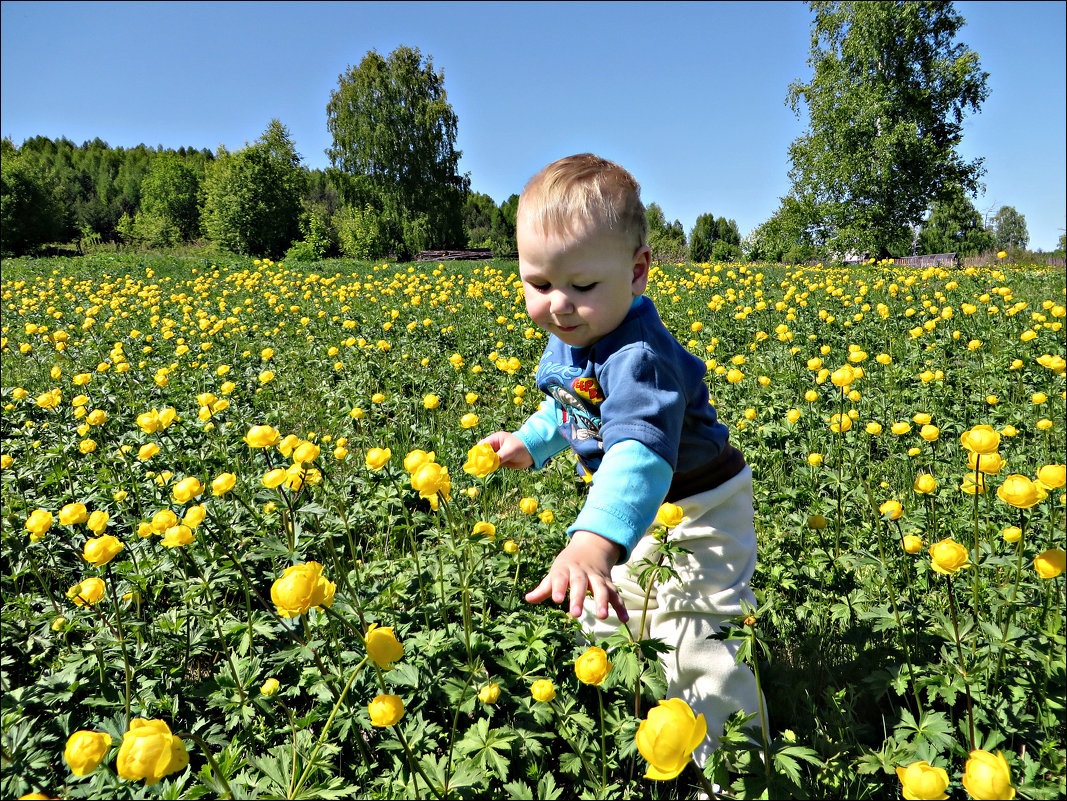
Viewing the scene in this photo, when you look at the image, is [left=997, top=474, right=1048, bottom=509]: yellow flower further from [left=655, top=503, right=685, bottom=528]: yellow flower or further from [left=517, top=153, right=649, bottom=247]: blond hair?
[left=517, top=153, right=649, bottom=247]: blond hair

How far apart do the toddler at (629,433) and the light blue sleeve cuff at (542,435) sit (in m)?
0.06

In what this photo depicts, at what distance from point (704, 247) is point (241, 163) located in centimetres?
3652

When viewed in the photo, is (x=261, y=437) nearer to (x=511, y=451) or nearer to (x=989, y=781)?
(x=511, y=451)

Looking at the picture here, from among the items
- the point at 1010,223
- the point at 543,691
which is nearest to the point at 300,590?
the point at 543,691

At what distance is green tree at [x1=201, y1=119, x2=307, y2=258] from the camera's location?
39812 mm

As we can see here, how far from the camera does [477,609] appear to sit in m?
2.24

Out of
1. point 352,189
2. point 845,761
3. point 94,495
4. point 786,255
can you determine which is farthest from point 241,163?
point 845,761

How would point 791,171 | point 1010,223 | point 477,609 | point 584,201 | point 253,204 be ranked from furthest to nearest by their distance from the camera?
point 1010,223 < point 253,204 < point 791,171 < point 477,609 < point 584,201

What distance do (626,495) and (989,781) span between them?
761 millimetres

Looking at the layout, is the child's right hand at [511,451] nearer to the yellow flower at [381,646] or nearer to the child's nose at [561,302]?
the child's nose at [561,302]

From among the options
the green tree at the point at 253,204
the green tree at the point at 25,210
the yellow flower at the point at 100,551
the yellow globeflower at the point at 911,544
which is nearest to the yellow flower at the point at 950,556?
the yellow globeflower at the point at 911,544

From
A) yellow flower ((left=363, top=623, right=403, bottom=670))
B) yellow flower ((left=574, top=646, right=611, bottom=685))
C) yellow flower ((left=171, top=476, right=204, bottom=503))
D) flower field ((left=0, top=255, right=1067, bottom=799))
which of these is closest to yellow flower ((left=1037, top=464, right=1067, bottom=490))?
flower field ((left=0, top=255, right=1067, bottom=799))

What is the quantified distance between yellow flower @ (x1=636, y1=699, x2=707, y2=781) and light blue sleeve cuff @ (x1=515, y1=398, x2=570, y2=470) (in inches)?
44.3

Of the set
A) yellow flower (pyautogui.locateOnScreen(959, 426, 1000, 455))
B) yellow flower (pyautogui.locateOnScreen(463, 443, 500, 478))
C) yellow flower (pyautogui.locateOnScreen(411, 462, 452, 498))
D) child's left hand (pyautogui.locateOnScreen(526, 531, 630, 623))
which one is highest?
yellow flower (pyautogui.locateOnScreen(959, 426, 1000, 455))
